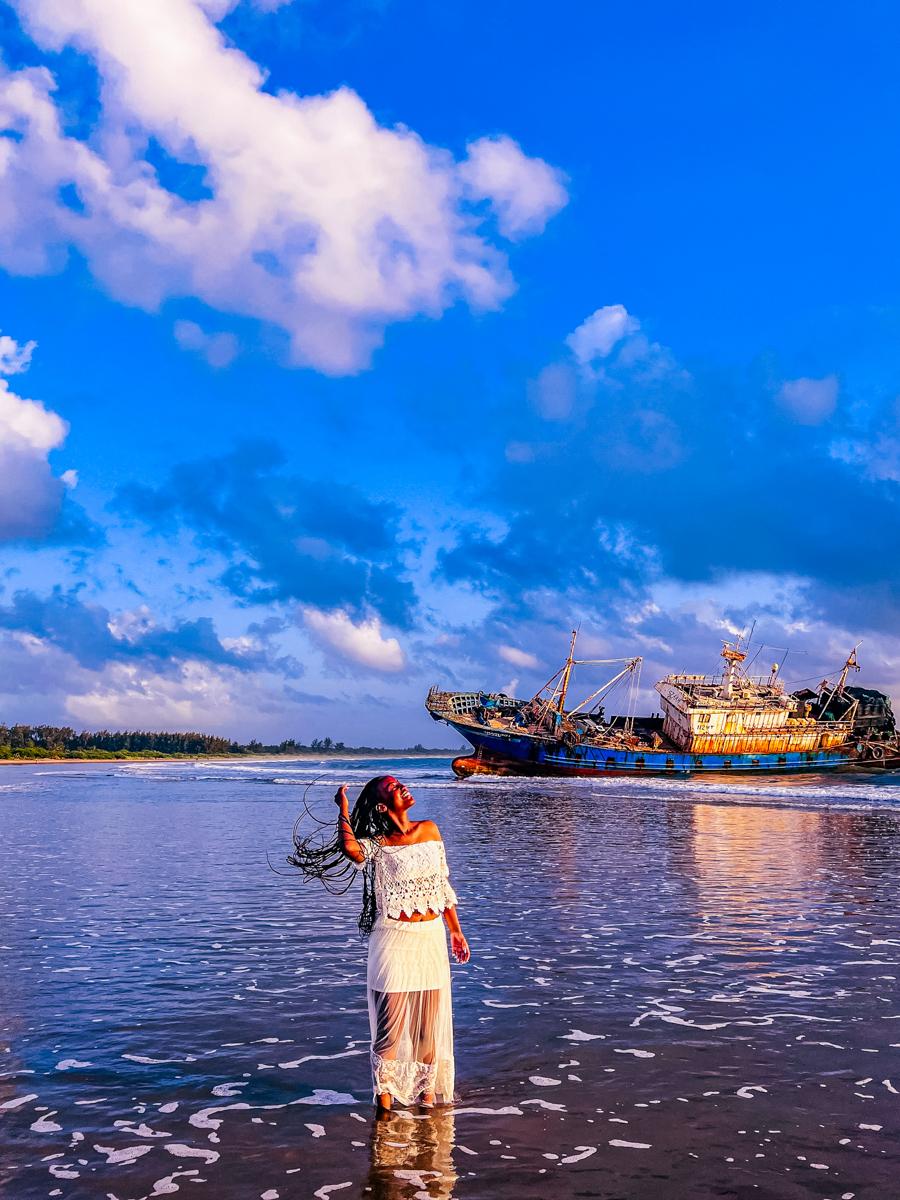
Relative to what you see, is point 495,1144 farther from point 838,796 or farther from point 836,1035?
point 838,796

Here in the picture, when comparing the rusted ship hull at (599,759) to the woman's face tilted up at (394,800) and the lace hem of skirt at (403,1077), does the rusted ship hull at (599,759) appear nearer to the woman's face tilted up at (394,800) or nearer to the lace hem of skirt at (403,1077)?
the lace hem of skirt at (403,1077)

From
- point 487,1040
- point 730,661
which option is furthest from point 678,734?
point 487,1040

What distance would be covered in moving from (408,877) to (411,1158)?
1.62 metres

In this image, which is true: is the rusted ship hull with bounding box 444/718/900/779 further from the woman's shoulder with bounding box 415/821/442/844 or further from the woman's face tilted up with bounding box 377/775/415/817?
the woman's face tilted up with bounding box 377/775/415/817

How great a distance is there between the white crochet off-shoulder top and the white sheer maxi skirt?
10 centimetres

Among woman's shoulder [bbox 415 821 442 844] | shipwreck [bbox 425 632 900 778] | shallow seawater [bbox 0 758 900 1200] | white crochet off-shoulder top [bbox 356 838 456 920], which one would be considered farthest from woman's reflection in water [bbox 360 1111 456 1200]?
shipwreck [bbox 425 632 900 778]

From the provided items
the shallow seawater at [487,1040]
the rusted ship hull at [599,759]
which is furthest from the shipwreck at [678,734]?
the shallow seawater at [487,1040]

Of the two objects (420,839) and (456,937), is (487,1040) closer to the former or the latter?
(456,937)

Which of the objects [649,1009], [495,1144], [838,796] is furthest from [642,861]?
[838,796]

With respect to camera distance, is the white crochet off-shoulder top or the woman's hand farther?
the woman's hand

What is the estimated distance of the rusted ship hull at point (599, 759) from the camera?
6450cm

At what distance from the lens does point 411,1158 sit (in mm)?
5070

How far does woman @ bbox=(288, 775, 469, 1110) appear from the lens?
5652mm

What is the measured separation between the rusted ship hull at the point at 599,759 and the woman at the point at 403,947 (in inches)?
2377
